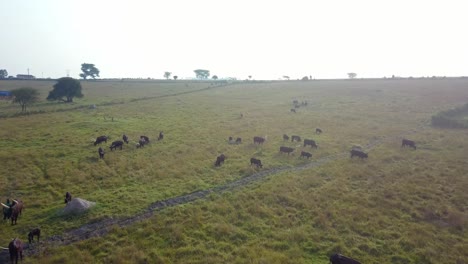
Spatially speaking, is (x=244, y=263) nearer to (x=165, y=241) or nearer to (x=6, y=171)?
(x=165, y=241)

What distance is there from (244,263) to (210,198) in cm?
826

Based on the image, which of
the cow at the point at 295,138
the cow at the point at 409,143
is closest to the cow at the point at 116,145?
the cow at the point at 295,138

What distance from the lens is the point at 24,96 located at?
6550 cm

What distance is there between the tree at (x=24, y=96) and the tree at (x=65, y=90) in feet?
30.4

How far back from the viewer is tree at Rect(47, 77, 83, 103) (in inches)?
3049

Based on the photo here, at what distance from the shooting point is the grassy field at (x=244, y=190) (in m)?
17.3

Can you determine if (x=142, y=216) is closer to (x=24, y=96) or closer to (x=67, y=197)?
(x=67, y=197)

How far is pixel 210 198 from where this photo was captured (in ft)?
77.8

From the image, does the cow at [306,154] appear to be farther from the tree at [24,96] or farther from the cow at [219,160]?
the tree at [24,96]

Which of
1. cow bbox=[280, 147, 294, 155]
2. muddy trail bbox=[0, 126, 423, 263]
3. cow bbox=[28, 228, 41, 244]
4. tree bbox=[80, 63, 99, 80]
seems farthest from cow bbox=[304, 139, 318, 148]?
tree bbox=[80, 63, 99, 80]

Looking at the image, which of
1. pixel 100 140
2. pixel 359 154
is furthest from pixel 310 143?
pixel 100 140

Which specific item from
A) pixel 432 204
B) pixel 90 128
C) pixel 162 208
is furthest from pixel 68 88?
pixel 432 204

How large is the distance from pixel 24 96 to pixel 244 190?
6015 cm

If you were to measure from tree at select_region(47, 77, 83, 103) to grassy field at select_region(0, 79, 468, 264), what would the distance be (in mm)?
24999
